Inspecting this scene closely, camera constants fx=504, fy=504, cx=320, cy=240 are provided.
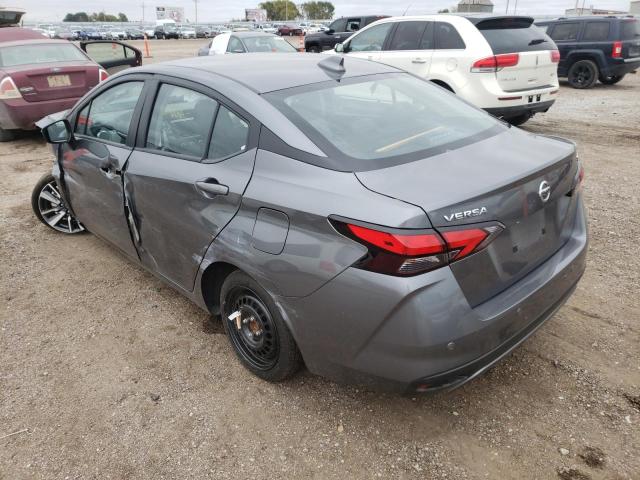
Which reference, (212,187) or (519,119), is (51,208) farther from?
(519,119)

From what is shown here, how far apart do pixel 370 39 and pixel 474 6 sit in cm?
1488

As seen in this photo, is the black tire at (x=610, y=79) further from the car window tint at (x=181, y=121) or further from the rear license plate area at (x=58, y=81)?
the car window tint at (x=181, y=121)

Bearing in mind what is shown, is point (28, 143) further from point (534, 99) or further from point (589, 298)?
point (589, 298)

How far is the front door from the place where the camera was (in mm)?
3277

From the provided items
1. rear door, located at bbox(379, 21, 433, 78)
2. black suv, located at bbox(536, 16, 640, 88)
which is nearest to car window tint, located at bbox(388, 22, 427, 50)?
rear door, located at bbox(379, 21, 433, 78)

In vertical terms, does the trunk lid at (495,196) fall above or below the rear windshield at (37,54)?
below

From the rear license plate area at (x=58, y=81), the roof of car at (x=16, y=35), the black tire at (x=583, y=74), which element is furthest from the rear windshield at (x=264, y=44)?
the black tire at (x=583, y=74)

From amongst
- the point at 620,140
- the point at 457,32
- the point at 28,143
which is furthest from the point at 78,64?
the point at 620,140

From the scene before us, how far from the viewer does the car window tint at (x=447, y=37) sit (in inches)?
283

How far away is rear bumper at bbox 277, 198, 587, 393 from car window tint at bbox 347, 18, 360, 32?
662 inches

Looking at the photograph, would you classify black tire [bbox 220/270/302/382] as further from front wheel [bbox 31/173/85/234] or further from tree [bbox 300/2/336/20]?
tree [bbox 300/2/336/20]

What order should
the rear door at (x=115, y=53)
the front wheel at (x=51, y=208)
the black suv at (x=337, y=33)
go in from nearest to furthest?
the front wheel at (x=51, y=208)
the rear door at (x=115, y=53)
the black suv at (x=337, y=33)

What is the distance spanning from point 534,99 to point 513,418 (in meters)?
5.67

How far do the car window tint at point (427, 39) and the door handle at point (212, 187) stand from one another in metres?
6.05
